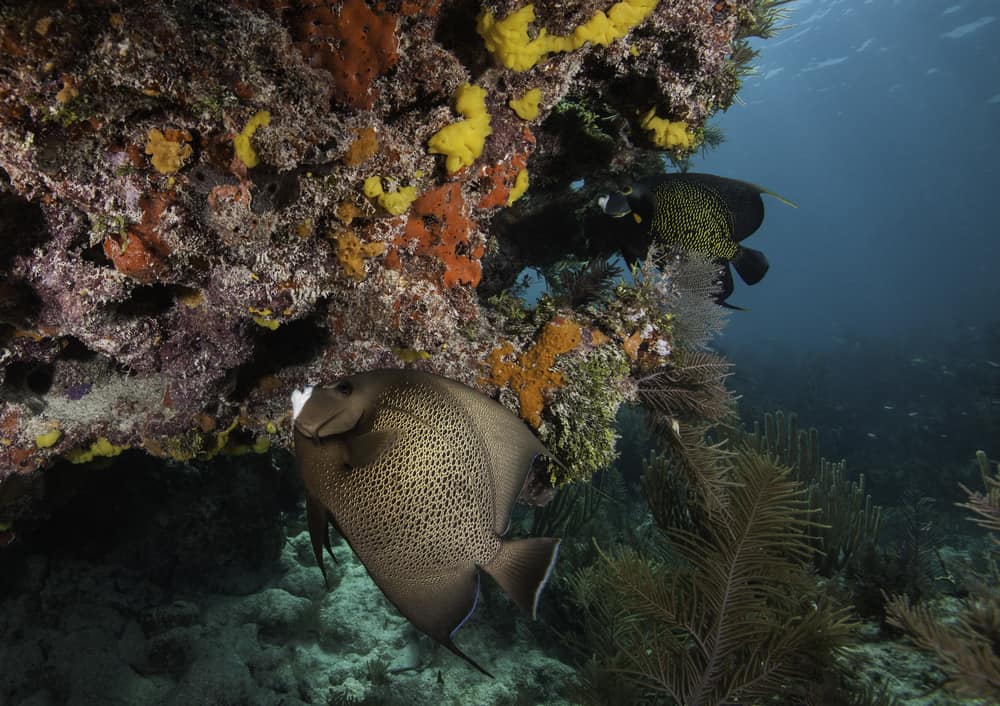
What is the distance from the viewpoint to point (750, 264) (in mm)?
2906

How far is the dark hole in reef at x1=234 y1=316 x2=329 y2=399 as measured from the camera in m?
2.73

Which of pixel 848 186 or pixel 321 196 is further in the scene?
pixel 848 186

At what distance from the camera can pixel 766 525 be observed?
2.56 m

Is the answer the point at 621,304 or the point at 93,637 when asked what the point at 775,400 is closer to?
the point at 621,304

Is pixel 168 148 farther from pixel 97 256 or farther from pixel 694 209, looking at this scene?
pixel 694 209

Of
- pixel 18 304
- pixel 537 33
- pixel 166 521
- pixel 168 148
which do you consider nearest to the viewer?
pixel 168 148

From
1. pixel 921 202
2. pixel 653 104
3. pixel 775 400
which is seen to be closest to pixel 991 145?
pixel 921 202

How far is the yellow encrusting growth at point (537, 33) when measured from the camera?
1.96m

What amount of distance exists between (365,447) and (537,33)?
190cm

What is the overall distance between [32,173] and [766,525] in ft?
11.6

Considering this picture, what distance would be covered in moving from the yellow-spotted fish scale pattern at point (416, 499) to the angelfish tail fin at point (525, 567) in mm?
37

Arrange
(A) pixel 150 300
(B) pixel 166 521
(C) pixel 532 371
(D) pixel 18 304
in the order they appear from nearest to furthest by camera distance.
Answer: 1. (D) pixel 18 304
2. (A) pixel 150 300
3. (C) pixel 532 371
4. (B) pixel 166 521

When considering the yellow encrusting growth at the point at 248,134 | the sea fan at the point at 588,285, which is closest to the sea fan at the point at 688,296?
the sea fan at the point at 588,285

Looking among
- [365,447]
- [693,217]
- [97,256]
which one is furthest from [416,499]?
[693,217]
